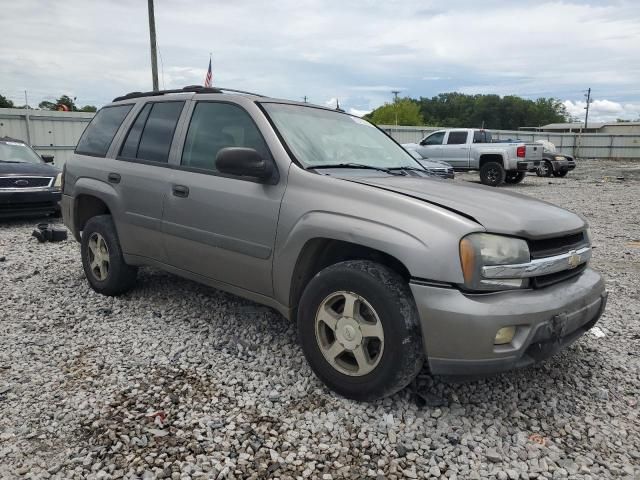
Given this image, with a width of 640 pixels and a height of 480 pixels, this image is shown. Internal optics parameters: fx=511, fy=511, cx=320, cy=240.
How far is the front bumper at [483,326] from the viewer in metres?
2.40

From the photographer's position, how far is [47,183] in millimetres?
8609

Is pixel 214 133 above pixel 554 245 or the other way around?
above

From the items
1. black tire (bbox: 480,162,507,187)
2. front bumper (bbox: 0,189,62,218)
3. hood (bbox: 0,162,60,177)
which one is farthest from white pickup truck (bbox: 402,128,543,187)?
front bumper (bbox: 0,189,62,218)

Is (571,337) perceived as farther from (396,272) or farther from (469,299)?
(396,272)

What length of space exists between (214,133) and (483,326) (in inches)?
90.8

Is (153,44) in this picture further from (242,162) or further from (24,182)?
(242,162)

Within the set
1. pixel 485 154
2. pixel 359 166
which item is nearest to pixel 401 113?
pixel 485 154

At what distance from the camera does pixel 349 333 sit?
2.75 meters

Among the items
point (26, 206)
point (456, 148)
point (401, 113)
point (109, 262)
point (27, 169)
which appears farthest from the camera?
point (401, 113)

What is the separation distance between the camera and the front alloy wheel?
8.82 ft

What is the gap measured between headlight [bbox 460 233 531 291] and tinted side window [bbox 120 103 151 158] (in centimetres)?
293

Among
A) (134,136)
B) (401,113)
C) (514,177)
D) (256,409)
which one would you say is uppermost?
(401,113)

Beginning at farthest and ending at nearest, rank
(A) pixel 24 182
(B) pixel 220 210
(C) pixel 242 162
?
(A) pixel 24 182
(B) pixel 220 210
(C) pixel 242 162

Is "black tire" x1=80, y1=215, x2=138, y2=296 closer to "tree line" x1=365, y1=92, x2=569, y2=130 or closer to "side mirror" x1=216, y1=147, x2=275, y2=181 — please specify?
"side mirror" x1=216, y1=147, x2=275, y2=181
